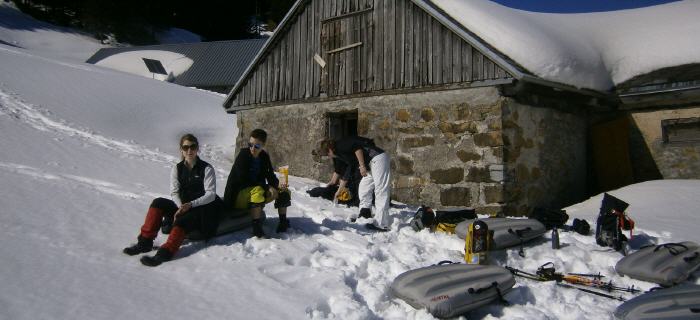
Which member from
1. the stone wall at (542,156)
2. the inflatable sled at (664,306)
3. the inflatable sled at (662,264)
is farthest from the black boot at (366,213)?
the inflatable sled at (664,306)

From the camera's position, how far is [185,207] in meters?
4.54

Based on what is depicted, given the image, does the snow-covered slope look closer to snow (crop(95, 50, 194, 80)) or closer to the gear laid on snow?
snow (crop(95, 50, 194, 80))

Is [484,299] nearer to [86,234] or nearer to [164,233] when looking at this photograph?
[164,233]

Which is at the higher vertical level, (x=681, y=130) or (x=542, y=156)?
(x=681, y=130)

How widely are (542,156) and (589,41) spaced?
13.0 feet

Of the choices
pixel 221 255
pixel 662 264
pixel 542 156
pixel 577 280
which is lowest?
pixel 577 280

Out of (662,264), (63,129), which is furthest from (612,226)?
(63,129)

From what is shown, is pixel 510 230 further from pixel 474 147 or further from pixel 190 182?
pixel 190 182

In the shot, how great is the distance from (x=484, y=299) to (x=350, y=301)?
1.04 m

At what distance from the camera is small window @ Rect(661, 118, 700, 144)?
348 inches

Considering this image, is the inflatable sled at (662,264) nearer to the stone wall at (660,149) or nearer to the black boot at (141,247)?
the black boot at (141,247)

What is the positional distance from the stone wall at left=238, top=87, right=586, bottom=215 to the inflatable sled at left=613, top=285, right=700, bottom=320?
4126 millimetres

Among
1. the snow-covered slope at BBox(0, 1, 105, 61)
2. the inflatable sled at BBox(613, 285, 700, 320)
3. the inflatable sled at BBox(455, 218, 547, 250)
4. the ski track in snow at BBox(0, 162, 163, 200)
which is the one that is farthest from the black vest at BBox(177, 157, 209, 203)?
the snow-covered slope at BBox(0, 1, 105, 61)

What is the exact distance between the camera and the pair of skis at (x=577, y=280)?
4.25 metres
